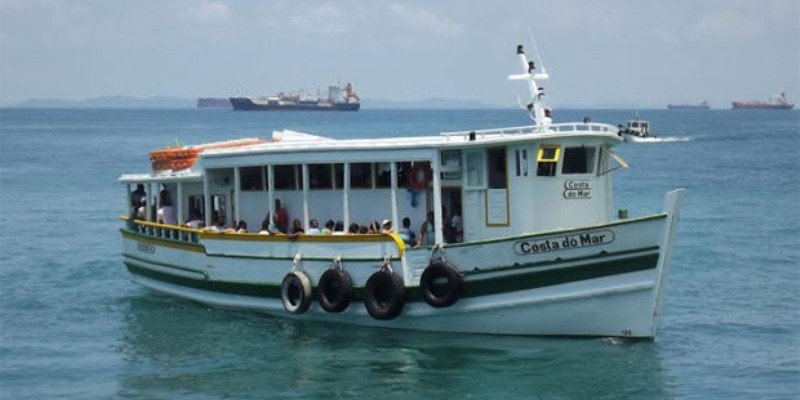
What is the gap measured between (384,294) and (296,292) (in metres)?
2.02

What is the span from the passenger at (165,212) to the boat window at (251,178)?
2.95 m

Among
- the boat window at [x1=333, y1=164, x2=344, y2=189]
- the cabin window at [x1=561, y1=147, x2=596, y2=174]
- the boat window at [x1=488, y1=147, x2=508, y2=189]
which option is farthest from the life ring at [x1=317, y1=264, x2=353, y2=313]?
the cabin window at [x1=561, y1=147, x2=596, y2=174]

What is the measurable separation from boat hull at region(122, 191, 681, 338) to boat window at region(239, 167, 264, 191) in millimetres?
1435

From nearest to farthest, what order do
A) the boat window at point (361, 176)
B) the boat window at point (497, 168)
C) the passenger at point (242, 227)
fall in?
the boat window at point (497, 168) → the boat window at point (361, 176) → the passenger at point (242, 227)

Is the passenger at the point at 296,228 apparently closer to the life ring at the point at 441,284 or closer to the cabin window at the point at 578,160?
the life ring at the point at 441,284

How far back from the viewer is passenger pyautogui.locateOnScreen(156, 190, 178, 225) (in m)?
29.3

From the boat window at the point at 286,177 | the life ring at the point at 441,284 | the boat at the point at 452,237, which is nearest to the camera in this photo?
the boat at the point at 452,237

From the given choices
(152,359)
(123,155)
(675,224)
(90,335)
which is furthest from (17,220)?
(123,155)

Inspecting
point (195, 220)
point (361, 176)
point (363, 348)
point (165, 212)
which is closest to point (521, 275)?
point (363, 348)

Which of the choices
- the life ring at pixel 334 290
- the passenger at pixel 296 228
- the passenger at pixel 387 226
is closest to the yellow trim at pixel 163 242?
the passenger at pixel 296 228

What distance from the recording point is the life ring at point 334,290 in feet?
78.5

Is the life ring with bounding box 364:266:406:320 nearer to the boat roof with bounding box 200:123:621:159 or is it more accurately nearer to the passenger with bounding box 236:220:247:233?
the boat roof with bounding box 200:123:621:159

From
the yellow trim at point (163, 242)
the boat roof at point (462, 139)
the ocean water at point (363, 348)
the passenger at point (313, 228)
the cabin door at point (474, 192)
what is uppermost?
the boat roof at point (462, 139)

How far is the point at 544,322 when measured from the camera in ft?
74.8
